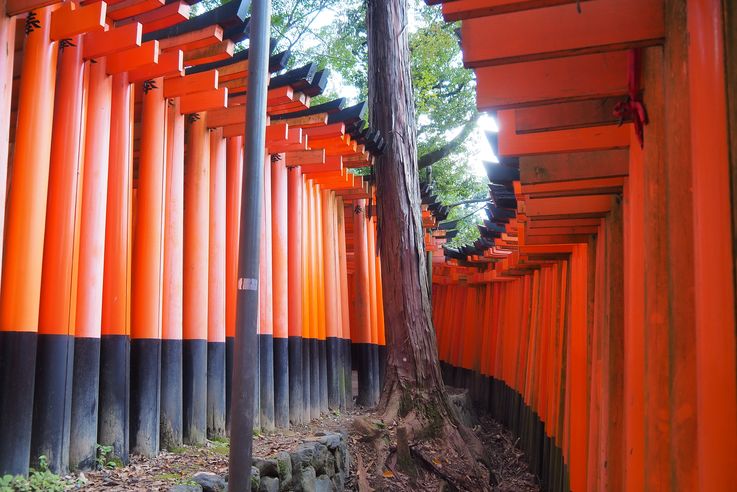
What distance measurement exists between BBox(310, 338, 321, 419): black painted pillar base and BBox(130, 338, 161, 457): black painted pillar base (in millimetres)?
3415

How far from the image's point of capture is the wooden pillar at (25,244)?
17.1ft

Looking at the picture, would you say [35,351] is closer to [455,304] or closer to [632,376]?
[632,376]

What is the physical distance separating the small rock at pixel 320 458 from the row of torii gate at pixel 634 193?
2.36 meters

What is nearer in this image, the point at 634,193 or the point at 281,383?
the point at 634,193

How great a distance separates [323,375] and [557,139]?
641 cm

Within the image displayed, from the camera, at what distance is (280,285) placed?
30.0 ft

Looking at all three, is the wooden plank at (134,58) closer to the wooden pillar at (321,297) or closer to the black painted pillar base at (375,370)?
the wooden pillar at (321,297)

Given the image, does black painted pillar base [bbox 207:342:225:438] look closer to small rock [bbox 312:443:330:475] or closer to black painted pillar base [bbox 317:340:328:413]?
small rock [bbox 312:443:330:475]

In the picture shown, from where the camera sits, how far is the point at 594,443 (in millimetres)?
5949

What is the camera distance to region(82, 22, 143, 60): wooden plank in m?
5.98

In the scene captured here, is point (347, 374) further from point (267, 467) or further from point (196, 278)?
point (267, 467)

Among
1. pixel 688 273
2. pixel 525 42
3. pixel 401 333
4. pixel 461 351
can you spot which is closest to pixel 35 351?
pixel 525 42

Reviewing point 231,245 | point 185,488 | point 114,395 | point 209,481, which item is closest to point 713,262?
point 185,488

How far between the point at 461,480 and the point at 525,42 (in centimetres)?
662
